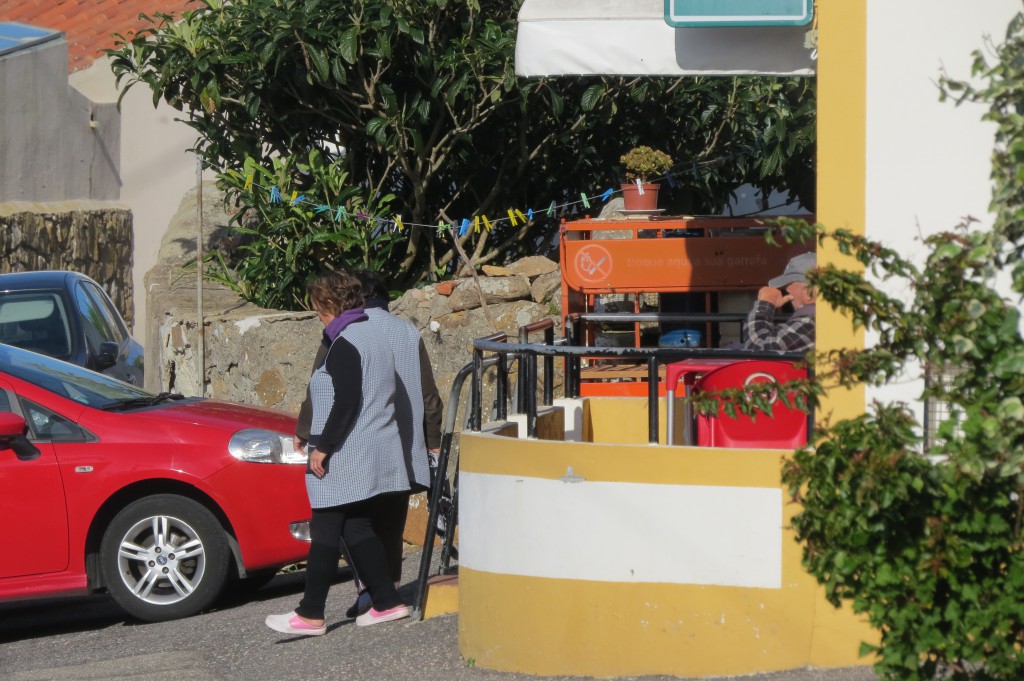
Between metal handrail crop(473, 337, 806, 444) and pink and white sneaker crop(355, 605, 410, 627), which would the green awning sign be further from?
pink and white sneaker crop(355, 605, 410, 627)

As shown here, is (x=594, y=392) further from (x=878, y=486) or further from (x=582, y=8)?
(x=878, y=486)

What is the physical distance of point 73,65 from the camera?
64.1 ft

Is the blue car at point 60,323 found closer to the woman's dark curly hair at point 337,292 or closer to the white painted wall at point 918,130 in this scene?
the woman's dark curly hair at point 337,292

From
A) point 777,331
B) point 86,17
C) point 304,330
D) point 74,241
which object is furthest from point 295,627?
point 86,17

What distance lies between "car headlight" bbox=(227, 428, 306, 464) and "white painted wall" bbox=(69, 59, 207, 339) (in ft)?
36.2

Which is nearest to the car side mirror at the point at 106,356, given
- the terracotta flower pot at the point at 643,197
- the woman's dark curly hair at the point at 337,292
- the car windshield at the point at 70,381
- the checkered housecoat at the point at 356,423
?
the car windshield at the point at 70,381

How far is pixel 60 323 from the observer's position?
36.5 feet

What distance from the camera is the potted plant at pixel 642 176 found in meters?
9.07

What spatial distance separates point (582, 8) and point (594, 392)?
2.12 m

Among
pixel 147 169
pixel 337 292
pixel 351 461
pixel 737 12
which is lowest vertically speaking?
pixel 351 461

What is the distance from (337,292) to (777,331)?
1.97 m

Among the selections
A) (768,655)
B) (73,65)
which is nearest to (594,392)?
(768,655)

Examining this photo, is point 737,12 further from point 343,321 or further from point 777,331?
point 343,321

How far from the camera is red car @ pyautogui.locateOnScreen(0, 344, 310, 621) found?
682cm
